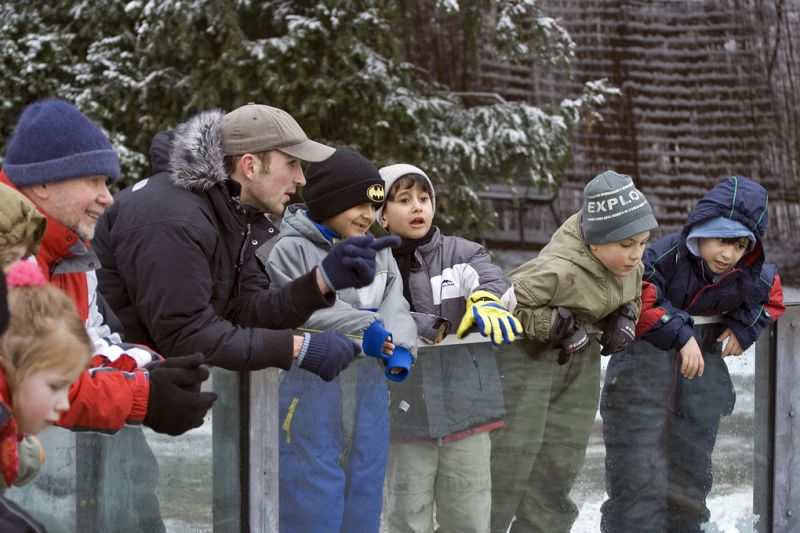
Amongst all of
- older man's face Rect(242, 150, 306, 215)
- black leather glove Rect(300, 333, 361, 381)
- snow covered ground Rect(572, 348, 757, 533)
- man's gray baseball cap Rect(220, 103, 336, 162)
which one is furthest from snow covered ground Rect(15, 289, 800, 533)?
man's gray baseball cap Rect(220, 103, 336, 162)

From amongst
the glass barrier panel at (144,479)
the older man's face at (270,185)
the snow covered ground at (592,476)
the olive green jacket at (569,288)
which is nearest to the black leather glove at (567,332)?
the olive green jacket at (569,288)

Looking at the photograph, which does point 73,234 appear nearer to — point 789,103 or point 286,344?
point 286,344

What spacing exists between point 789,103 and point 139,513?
455 inches

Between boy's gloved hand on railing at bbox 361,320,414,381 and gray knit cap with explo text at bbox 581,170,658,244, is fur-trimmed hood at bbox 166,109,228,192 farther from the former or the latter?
gray knit cap with explo text at bbox 581,170,658,244

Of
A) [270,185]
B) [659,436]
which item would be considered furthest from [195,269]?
[659,436]

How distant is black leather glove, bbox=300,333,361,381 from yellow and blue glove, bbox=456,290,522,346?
627 mm

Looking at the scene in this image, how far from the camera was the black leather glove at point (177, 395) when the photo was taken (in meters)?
2.90

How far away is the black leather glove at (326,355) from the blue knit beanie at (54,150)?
75 cm

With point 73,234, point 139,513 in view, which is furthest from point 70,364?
point 139,513

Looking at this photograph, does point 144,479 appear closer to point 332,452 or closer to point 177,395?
point 177,395

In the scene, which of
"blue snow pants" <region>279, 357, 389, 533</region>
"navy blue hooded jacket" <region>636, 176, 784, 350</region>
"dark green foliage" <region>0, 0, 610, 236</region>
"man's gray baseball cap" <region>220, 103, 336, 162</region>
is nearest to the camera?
"blue snow pants" <region>279, 357, 389, 533</region>

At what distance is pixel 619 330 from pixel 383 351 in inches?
42.4

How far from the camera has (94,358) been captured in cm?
306

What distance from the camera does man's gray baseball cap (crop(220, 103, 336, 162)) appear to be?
150 inches
